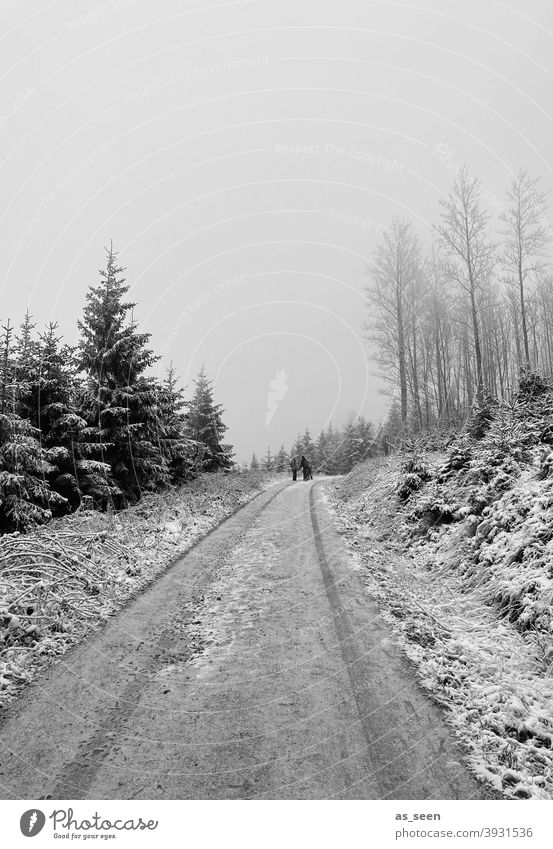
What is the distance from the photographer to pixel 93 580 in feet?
22.5

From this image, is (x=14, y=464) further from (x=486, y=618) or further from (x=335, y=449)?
(x=335, y=449)

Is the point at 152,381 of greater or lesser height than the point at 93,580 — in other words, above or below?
above

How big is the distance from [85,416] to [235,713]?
13.7m

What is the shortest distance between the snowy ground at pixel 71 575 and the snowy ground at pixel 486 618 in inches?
165

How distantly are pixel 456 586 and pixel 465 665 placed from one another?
8.56 feet

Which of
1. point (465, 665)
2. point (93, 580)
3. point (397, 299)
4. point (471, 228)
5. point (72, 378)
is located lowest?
point (465, 665)

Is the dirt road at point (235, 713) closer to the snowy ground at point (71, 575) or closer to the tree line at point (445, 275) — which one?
the snowy ground at point (71, 575)

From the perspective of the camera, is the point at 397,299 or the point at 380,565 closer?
the point at 380,565

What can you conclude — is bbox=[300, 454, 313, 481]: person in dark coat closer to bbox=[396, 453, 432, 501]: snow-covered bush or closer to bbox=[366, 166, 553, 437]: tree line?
bbox=[366, 166, 553, 437]: tree line

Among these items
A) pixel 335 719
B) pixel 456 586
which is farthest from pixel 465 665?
pixel 456 586

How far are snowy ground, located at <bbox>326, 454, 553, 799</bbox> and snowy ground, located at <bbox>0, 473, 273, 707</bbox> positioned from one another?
4189mm

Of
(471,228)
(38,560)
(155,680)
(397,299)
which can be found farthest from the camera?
(397,299)
